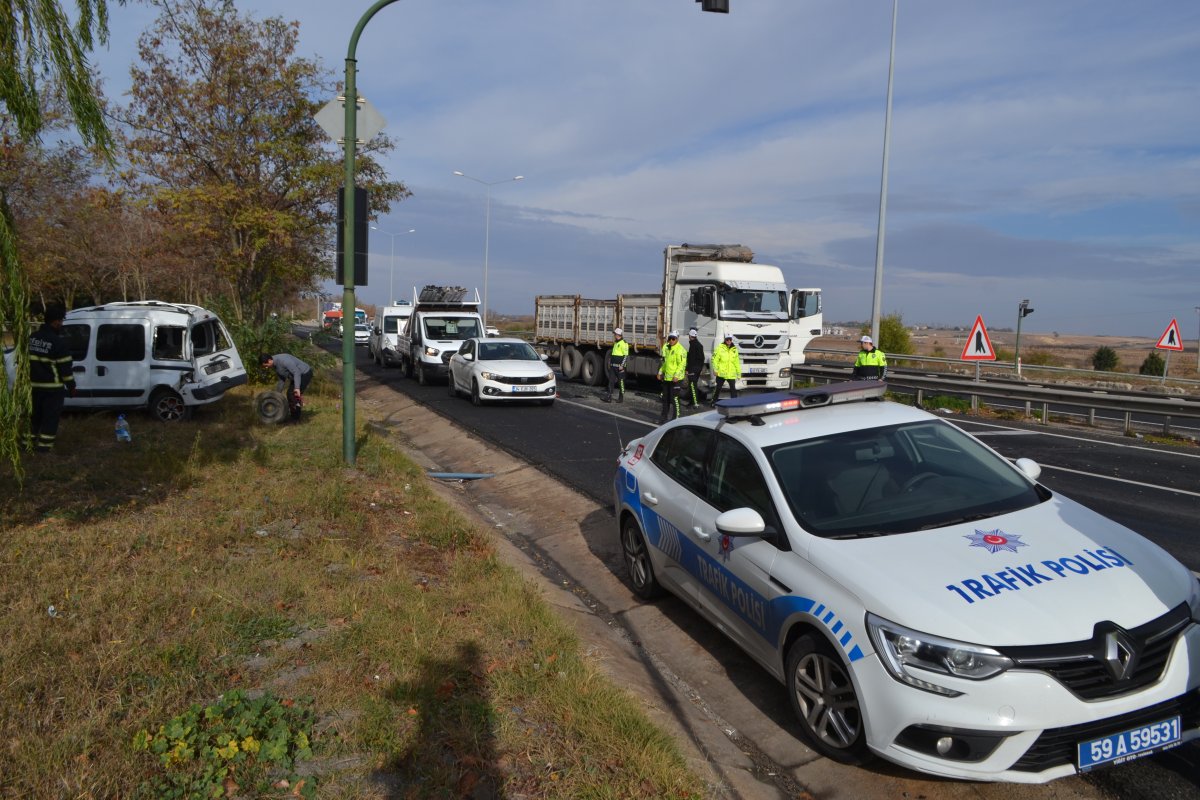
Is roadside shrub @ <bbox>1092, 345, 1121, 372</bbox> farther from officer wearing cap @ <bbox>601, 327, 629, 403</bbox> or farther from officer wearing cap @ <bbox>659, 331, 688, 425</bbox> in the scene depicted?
officer wearing cap @ <bbox>659, 331, 688, 425</bbox>

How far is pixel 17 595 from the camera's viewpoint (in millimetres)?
5281

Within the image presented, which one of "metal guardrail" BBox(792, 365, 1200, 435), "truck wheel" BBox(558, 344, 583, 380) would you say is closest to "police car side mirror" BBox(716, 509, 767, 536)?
"metal guardrail" BBox(792, 365, 1200, 435)

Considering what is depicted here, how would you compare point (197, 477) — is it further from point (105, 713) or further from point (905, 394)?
point (905, 394)

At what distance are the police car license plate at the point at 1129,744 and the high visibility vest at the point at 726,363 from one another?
45.1ft

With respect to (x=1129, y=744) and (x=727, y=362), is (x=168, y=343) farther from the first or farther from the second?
(x=1129, y=744)

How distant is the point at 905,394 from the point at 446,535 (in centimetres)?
1611

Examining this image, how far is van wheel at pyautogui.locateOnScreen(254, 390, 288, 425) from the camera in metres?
13.8

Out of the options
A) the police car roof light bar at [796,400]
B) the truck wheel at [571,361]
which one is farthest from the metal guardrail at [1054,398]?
the police car roof light bar at [796,400]

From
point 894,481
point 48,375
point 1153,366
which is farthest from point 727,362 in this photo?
point 1153,366

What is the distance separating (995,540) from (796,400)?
1.61 m

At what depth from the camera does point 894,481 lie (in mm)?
4793

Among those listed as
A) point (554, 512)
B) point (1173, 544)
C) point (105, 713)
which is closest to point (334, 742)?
point (105, 713)

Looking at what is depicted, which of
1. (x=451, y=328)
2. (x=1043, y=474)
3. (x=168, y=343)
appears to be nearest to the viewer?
(x=1043, y=474)

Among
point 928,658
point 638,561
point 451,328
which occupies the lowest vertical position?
point 638,561
